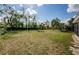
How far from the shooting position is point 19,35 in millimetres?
1952

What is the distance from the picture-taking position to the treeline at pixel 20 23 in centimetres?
194

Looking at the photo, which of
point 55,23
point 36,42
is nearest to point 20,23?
point 36,42

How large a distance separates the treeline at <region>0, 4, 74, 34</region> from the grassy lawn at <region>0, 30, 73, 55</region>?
0.06m

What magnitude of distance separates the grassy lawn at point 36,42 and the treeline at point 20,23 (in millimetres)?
57

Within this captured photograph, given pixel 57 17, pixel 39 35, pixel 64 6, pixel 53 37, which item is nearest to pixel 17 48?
pixel 39 35

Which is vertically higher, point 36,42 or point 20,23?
point 20,23

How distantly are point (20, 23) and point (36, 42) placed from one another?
0.93 ft

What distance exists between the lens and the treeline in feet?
6.35

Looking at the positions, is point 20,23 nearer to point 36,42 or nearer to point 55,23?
point 36,42

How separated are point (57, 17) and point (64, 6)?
0.47 ft

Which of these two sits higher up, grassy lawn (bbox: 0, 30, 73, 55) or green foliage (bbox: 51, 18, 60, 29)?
green foliage (bbox: 51, 18, 60, 29)

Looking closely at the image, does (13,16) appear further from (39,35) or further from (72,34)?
(72,34)

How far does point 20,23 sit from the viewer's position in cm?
195

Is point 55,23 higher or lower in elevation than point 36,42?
higher
